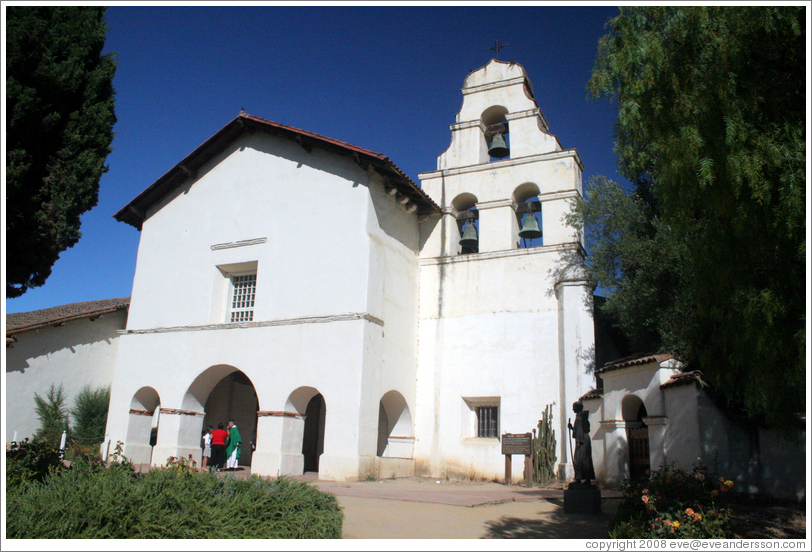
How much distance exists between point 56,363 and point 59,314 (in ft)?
5.43

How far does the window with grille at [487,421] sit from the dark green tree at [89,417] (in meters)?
11.2

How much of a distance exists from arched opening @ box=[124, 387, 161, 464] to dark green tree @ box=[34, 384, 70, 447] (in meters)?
2.20

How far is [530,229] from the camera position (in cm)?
1680

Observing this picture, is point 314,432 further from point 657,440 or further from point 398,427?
point 657,440

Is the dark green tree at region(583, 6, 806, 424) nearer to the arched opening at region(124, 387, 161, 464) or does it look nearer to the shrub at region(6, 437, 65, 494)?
the shrub at region(6, 437, 65, 494)

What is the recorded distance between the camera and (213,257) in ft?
56.8

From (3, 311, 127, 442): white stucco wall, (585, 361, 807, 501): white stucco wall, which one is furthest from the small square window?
(3, 311, 127, 442): white stucco wall

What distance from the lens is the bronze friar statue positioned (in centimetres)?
964

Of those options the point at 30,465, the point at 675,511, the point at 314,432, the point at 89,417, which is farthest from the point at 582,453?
the point at 89,417

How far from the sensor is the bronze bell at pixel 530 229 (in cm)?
1681

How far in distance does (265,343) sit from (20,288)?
694cm

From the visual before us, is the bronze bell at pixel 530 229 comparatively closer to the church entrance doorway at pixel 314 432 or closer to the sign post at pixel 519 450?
the sign post at pixel 519 450

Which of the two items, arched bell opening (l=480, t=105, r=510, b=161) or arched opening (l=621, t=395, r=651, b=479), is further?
arched bell opening (l=480, t=105, r=510, b=161)

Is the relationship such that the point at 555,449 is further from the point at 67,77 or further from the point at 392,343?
the point at 67,77
